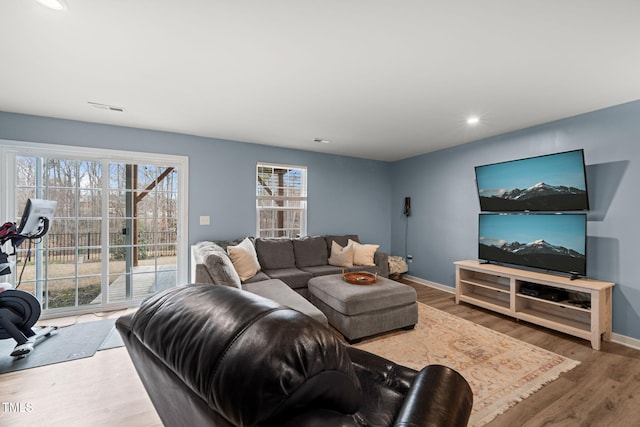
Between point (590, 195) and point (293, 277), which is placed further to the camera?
point (293, 277)

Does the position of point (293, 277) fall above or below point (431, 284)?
above

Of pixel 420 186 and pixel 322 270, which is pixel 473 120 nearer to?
pixel 420 186

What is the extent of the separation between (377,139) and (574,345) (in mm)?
3260

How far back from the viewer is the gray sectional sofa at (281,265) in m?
2.55

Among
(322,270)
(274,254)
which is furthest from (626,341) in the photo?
(274,254)

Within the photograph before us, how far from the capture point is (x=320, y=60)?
203cm

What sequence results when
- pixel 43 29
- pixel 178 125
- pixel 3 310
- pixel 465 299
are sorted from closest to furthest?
1. pixel 43 29
2. pixel 3 310
3. pixel 178 125
4. pixel 465 299

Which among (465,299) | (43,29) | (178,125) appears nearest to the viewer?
(43,29)

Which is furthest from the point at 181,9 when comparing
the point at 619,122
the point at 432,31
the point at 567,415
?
the point at 619,122

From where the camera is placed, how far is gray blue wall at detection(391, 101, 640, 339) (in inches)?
107

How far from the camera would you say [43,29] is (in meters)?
1.70

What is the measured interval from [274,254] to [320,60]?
2745mm

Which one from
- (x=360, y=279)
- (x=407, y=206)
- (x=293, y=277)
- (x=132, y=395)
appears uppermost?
(x=407, y=206)

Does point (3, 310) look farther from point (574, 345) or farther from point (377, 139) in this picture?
point (574, 345)
